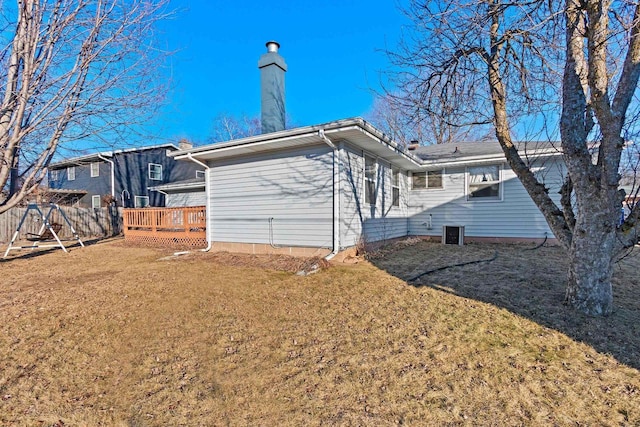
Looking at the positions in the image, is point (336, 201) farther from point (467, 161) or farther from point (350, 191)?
point (467, 161)

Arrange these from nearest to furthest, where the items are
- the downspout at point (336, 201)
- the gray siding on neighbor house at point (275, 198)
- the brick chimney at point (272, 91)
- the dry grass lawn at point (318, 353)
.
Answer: the dry grass lawn at point (318, 353)
the downspout at point (336, 201)
the gray siding on neighbor house at point (275, 198)
the brick chimney at point (272, 91)

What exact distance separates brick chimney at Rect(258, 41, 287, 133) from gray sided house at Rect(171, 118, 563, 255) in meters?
1.13

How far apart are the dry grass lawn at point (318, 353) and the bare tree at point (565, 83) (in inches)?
35.6

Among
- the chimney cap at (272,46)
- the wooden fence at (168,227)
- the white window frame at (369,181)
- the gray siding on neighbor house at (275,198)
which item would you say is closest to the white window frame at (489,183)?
the white window frame at (369,181)

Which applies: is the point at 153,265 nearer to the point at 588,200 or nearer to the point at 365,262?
the point at 365,262

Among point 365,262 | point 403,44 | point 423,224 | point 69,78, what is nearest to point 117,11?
point 69,78

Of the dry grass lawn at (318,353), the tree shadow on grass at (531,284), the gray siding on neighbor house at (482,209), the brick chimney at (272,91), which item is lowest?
the dry grass lawn at (318,353)

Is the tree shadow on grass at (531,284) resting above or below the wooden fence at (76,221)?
below

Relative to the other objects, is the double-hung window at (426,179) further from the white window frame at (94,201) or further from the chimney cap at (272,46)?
the white window frame at (94,201)

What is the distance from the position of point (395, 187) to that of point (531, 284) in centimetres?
A: 533

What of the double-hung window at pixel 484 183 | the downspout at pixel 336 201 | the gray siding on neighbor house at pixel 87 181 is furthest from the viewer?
the gray siding on neighbor house at pixel 87 181

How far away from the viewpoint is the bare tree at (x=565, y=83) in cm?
311

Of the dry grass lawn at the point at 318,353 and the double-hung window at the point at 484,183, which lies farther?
the double-hung window at the point at 484,183

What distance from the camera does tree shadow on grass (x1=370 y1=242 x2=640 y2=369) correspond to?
114 inches
